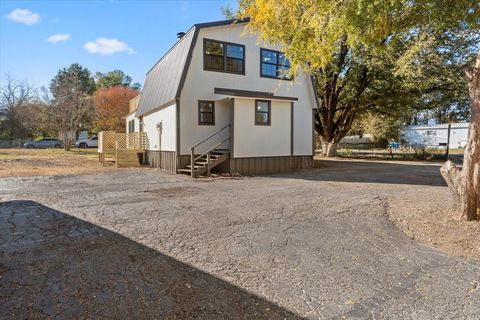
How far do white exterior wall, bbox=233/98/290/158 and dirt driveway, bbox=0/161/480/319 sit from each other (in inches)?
243

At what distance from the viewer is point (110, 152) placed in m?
17.7

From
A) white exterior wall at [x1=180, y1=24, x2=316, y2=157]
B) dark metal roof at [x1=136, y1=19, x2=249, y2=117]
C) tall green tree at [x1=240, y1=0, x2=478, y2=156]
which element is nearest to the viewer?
tall green tree at [x1=240, y1=0, x2=478, y2=156]

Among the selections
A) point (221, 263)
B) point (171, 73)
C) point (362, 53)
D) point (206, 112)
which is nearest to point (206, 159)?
point (206, 112)

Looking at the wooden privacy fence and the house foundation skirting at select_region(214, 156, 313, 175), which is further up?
the wooden privacy fence

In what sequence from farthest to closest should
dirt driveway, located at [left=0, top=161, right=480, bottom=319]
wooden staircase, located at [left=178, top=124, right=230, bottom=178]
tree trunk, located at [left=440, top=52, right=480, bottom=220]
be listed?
wooden staircase, located at [left=178, top=124, right=230, bottom=178] < tree trunk, located at [left=440, top=52, right=480, bottom=220] < dirt driveway, located at [left=0, top=161, right=480, bottom=319]

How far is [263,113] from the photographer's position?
46.1 ft

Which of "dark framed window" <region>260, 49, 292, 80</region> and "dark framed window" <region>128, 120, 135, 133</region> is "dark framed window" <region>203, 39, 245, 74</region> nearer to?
"dark framed window" <region>260, 49, 292, 80</region>

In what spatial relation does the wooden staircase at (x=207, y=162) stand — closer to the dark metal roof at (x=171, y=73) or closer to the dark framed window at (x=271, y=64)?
the dark metal roof at (x=171, y=73)

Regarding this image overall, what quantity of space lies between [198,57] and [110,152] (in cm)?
832

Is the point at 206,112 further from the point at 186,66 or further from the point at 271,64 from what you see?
the point at 271,64

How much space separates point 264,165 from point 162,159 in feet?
16.9

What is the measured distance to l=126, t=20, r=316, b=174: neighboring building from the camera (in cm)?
1318

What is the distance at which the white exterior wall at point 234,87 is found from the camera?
1330 cm

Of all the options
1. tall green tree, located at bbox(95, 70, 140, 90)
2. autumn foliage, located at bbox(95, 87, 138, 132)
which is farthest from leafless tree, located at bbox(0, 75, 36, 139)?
tall green tree, located at bbox(95, 70, 140, 90)
